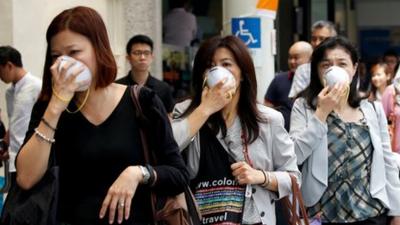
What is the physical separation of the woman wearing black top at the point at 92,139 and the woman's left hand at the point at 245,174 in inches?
26.9

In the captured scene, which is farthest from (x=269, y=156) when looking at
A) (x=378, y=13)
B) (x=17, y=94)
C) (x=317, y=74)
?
(x=378, y=13)

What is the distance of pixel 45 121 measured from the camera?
3445 millimetres

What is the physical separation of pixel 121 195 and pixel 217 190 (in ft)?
3.49

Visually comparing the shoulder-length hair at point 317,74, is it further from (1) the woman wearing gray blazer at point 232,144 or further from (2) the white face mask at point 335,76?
(1) the woman wearing gray blazer at point 232,144

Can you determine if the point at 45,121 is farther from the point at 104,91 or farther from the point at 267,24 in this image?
the point at 267,24

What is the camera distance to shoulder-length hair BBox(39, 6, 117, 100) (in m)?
3.58

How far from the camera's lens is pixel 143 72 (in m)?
8.91

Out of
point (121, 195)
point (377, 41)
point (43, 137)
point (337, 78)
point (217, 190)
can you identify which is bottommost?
point (217, 190)

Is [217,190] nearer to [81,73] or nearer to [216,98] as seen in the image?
[216,98]

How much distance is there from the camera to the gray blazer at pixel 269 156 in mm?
4457

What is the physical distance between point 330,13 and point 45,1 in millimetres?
10403

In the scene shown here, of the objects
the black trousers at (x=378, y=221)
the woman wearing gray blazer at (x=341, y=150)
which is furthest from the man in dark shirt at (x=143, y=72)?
the black trousers at (x=378, y=221)

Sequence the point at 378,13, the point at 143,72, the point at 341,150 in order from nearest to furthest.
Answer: the point at 341,150 < the point at 143,72 < the point at 378,13

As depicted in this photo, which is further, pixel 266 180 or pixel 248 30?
pixel 248 30
